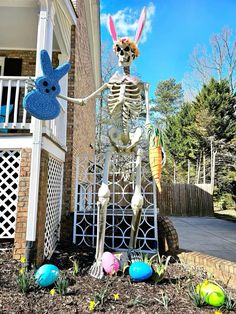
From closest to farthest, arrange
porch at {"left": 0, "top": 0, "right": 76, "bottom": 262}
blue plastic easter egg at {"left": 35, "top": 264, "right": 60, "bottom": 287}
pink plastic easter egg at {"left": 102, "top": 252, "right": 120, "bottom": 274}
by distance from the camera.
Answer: blue plastic easter egg at {"left": 35, "top": 264, "right": 60, "bottom": 287}
pink plastic easter egg at {"left": 102, "top": 252, "right": 120, "bottom": 274}
porch at {"left": 0, "top": 0, "right": 76, "bottom": 262}

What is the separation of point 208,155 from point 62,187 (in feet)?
51.8

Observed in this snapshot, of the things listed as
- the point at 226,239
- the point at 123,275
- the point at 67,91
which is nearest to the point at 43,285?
the point at 123,275

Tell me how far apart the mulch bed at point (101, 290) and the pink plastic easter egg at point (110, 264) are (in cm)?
10

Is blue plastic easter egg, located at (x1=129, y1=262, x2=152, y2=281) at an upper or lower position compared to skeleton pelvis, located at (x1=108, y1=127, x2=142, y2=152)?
lower

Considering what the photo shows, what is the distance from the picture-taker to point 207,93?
60.8ft

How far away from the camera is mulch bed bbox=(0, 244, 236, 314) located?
250 cm

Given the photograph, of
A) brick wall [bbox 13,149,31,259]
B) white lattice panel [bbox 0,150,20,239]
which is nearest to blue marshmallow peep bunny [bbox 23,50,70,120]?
brick wall [bbox 13,149,31,259]

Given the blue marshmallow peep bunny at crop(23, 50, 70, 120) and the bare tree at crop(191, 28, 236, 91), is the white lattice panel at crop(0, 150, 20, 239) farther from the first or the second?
the bare tree at crop(191, 28, 236, 91)

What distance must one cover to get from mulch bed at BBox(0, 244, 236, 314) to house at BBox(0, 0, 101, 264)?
0.47 metres

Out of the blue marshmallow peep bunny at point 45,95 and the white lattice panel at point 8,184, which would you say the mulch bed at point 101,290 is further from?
the blue marshmallow peep bunny at point 45,95

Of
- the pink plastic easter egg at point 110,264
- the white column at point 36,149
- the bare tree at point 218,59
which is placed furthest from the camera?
the bare tree at point 218,59

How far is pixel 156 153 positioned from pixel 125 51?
162 centimetres

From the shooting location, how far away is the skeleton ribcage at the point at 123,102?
3.41m

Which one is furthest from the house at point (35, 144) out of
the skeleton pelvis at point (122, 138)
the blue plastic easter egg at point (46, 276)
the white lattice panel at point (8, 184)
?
the skeleton pelvis at point (122, 138)
